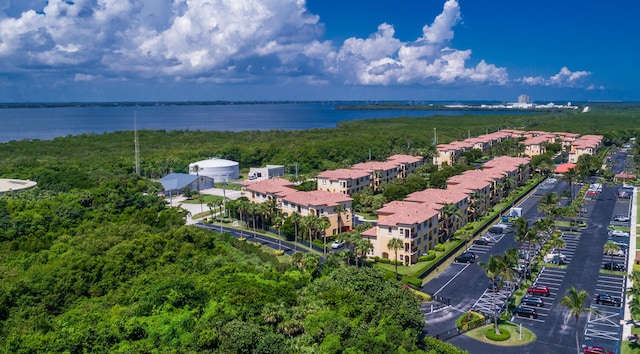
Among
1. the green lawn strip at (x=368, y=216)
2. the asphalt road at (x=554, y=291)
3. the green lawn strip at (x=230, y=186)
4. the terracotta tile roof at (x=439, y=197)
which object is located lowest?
the asphalt road at (x=554, y=291)

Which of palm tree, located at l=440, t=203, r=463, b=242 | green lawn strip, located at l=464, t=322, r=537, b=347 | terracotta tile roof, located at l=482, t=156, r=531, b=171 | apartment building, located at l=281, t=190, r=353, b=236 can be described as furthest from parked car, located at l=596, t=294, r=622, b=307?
terracotta tile roof, located at l=482, t=156, r=531, b=171

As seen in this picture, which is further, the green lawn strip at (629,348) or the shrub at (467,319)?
the shrub at (467,319)

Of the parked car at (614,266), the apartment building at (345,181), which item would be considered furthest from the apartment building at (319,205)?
the parked car at (614,266)

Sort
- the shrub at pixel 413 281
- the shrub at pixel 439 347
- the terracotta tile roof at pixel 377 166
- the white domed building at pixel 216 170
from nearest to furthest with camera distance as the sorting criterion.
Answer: the shrub at pixel 439 347, the shrub at pixel 413 281, the terracotta tile roof at pixel 377 166, the white domed building at pixel 216 170

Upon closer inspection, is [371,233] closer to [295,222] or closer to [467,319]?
[295,222]

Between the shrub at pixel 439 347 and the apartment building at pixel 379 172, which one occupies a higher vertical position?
the apartment building at pixel 379 172

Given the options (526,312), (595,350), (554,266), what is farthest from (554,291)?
(595,350)

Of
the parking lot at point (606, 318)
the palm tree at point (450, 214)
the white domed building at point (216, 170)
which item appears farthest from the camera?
the white domed building at point (216, 170)

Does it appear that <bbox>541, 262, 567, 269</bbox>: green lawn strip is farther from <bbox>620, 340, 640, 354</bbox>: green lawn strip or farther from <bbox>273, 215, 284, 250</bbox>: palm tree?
<bbox>273, 215, 284, 250</bbox>: palm tree

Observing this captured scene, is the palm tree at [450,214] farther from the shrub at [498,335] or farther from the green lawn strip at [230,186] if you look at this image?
the green lawn strip at [230,186]
